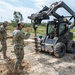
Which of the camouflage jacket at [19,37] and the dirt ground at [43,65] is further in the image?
the dirt ground at [43,65]

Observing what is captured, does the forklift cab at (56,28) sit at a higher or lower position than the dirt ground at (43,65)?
higher

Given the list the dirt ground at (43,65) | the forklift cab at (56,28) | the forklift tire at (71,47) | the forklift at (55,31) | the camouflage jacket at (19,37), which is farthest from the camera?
the forklift tire at (71,47)

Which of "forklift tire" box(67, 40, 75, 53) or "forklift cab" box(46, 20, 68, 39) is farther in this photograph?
"forklift tire" box(67, 40, 75, 53)

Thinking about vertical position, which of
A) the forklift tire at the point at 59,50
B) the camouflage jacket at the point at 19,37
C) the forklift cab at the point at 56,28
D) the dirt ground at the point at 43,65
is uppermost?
the forklift cab at the point at 56,28

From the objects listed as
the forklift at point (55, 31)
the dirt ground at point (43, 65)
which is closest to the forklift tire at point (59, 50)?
the forklift at point (55, 31)

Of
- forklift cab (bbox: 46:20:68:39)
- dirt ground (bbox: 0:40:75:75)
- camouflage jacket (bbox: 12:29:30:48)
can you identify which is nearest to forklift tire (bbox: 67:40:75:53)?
dirt ground (bbox: 0:40:75:75)

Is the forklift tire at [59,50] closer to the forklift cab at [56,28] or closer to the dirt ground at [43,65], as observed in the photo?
the dirt ground at [43,65]

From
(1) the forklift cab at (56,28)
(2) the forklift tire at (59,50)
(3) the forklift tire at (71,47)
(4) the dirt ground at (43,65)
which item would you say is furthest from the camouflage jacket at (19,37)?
(3) the forklift tire at (71,47)

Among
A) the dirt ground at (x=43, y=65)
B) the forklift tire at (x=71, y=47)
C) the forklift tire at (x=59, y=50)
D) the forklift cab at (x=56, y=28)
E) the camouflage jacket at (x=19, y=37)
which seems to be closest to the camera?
the camouflage jacket at (x=19, y=37)

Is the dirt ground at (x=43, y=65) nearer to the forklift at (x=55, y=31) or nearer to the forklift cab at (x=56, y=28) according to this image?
the forklift at (x=55, y=31)

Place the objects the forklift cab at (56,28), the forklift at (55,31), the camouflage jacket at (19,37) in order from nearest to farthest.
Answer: the camouflage jacket at (19,37) → the forklift at (55,31) → the forklift cab at (56,28)

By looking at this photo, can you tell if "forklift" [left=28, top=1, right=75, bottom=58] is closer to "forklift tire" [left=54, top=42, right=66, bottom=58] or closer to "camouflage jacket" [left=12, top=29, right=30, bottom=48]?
"forklift tire" [left=54, top=42, right=66, bottom=58]

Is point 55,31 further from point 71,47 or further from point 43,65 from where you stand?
point 43,65

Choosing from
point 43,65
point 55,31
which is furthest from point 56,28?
point 43,65
